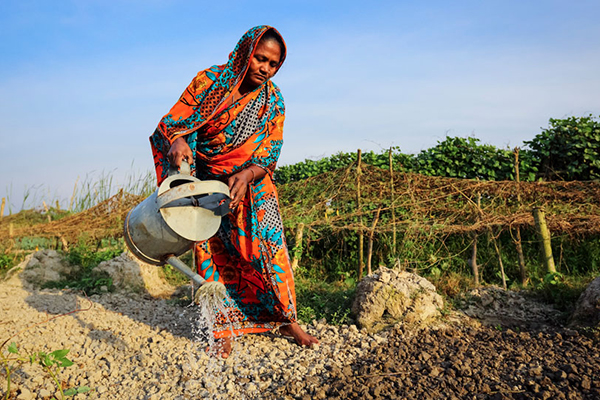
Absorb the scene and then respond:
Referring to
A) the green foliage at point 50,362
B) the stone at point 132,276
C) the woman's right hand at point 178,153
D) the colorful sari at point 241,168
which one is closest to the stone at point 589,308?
the colorful sari at point 241,168

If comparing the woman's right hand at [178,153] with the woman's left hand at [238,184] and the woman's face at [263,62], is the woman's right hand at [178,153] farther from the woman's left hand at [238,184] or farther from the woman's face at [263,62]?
the woman's face at [263,62]

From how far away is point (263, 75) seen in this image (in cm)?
292

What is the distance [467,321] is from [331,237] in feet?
6.52

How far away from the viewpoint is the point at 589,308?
334 cm

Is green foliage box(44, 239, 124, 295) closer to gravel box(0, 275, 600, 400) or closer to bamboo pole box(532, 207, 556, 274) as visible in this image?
gravel box(0, 275, 600, 400)

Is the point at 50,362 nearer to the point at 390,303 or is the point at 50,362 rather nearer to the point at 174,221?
the point at 174,221

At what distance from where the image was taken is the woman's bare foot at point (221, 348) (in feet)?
10.1

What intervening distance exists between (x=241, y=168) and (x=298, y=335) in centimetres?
120

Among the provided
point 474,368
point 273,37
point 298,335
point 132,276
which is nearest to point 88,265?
point 132,276

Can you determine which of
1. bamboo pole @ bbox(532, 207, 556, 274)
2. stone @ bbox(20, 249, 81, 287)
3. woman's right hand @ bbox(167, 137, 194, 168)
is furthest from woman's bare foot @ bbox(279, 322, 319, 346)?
stone @ bbox(20, 249, 81, 287)

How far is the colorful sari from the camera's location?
2.90 metres

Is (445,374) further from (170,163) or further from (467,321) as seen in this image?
(170,163)

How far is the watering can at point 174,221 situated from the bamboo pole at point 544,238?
3.41m

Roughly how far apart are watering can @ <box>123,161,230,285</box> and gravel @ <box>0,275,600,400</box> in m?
0.78
